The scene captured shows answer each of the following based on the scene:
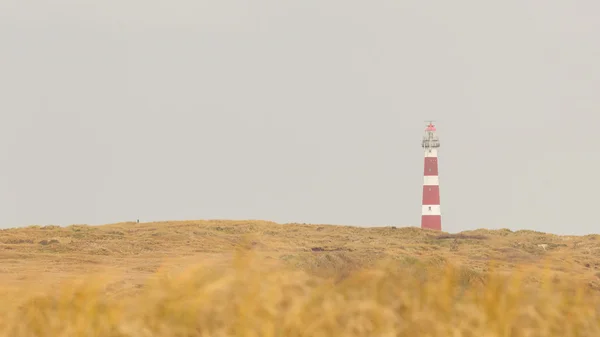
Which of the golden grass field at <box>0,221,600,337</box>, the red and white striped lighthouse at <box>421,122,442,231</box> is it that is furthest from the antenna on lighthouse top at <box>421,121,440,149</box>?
the golden grass field at <box>0,221,600,337</box>

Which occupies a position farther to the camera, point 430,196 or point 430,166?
point 430,166

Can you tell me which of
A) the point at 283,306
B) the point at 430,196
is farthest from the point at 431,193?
the point at 283,306

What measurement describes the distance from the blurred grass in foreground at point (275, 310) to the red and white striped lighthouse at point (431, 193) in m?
40.8

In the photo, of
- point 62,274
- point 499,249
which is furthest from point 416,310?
point 499,249

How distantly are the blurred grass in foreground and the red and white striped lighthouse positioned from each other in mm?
40766

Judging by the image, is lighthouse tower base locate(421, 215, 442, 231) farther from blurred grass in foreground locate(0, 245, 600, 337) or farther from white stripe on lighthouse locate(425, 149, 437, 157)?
blurred grass in foreground locate(0, 245, 600, 337)

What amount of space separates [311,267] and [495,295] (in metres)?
8.75

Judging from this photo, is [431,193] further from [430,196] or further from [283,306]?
[283,306]

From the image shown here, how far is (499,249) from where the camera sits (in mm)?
24906

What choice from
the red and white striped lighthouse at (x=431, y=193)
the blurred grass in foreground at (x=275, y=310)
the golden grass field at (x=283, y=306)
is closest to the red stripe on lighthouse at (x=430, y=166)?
the red and white striped lighthouse at (x=431, y=193)

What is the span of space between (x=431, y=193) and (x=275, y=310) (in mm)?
42694

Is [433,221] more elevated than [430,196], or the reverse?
[430,196]

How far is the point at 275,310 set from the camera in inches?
272

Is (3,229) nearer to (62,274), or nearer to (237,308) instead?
(62,274)
